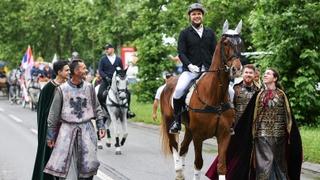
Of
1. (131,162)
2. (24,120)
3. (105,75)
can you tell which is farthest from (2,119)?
(131,162)

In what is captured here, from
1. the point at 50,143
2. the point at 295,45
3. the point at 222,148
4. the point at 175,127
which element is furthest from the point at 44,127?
the point at 295,45

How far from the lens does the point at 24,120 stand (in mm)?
25828

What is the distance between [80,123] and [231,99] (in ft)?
8.49

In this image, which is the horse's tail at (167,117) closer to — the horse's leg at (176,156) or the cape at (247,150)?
the horse's leg at (176,156)

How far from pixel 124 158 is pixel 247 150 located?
18.6 ft

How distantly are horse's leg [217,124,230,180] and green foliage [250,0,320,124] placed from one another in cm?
886

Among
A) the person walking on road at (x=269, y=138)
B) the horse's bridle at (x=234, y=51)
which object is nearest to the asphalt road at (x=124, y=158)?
the person walking on road at (x=269, y=138)

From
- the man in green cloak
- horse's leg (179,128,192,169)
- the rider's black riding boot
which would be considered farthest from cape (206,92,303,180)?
the man in green cloak

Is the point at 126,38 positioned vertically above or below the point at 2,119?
above

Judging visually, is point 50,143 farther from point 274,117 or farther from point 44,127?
point 274,117

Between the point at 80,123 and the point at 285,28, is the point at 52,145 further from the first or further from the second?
the point at 285,28

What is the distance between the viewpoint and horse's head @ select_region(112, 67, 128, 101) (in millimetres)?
16203

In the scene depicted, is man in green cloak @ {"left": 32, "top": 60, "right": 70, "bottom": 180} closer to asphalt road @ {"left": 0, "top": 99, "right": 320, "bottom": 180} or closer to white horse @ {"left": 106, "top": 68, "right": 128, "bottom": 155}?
asphalt road @ {"left": 0, "top": 99, "right": 320, "bottom": 180}

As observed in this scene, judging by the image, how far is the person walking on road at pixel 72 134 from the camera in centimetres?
880
